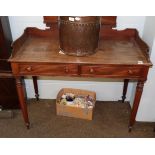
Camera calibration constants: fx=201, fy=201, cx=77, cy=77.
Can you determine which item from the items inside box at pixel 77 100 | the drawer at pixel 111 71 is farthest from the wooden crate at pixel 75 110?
the drawer at pixel 111 71

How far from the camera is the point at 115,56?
145cm

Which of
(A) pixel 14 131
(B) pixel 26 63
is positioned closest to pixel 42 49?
(B) pixel 26 63

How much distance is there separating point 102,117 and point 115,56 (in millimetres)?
752

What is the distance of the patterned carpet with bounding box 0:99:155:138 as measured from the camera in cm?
177

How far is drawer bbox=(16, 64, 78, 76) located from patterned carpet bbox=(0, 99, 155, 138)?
2.06ft

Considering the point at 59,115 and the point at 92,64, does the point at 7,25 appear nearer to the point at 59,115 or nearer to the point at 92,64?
the point at 92,64

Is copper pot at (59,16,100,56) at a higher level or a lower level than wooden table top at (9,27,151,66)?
higher

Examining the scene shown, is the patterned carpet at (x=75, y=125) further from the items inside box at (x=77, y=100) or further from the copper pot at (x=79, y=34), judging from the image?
the copper pot at (x=79, y=34)

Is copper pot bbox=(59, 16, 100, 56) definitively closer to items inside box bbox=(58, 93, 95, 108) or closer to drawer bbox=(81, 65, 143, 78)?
drawer bbox=(81, 65, 143, 78)

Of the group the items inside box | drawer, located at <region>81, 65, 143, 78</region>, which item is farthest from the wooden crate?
drawer, located at <region>81, 65, 143, 78</region>

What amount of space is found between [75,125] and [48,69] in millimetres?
698

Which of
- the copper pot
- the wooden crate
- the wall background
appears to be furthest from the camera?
the wooden crate

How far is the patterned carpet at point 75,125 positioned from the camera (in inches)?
69.7

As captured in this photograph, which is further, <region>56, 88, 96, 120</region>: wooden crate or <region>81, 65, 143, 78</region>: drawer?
<region>56, 88, 96, 120</region>: wooden crate
